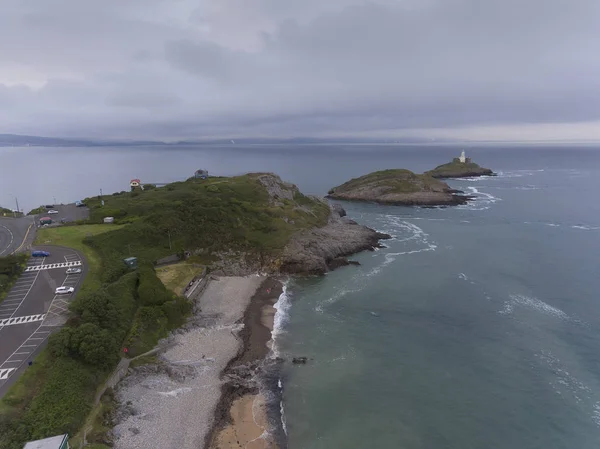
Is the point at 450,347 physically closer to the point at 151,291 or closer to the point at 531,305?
the point at 531,305

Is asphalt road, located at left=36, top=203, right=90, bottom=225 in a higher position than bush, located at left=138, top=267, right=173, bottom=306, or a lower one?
higher

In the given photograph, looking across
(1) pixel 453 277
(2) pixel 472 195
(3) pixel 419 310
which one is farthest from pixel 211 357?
(2) pixel 472 195

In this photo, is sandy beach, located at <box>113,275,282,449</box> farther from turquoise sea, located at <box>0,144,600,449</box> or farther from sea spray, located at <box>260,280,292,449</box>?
turquoise sea, located at <box>0,144,600,449</box>

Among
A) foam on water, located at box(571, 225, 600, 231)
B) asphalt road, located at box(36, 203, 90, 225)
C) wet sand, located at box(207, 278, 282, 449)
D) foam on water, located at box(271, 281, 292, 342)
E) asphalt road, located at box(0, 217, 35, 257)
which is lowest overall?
wet sand, located at box(207, 278, 282, 449)

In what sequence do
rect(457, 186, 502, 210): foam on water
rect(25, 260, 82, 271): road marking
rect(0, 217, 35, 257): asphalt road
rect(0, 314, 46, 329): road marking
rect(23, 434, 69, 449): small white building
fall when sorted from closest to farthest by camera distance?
rect(23, 434, 69, 449): small white building, rect(0, 314, 46, 329): road marking, rect(25, 260, 82, 271): road marking, rect(0, 217, 35, 257): asphalt road, rect(457, 186, 502, 210): foam on water

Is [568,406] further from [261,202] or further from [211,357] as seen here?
[261,202]

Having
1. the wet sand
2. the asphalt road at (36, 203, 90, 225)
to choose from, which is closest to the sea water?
the wet sand

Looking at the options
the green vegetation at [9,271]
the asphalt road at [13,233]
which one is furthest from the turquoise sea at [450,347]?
the asphalt road at [13,233]

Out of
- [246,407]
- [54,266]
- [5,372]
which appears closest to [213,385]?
[246,407]
